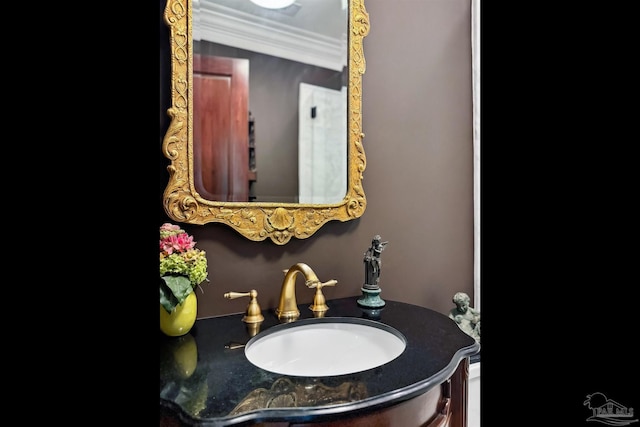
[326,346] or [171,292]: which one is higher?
[171,292]

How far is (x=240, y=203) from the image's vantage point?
40.3 inches

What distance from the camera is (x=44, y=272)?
197 mm

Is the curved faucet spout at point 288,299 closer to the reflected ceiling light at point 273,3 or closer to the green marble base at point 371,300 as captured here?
the green marble base at point 371,300

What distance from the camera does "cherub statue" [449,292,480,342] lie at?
4.28 ft

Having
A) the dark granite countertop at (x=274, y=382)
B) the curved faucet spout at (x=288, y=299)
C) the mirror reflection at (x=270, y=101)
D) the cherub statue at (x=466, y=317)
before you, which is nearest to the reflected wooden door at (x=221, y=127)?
the mirror reflection at (x=270, y=101)

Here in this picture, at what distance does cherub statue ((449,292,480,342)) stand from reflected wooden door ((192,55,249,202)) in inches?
33.8

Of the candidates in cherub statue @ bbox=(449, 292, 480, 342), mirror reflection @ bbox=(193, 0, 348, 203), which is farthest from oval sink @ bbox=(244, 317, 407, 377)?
cherub statue @ bbox=(449, 292, 480, 342)

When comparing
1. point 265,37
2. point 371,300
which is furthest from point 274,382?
point 265,37

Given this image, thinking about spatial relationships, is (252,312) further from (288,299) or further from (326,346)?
(326,346)

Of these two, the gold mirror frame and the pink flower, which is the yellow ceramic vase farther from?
the gold mirror frame

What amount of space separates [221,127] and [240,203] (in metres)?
0.21
